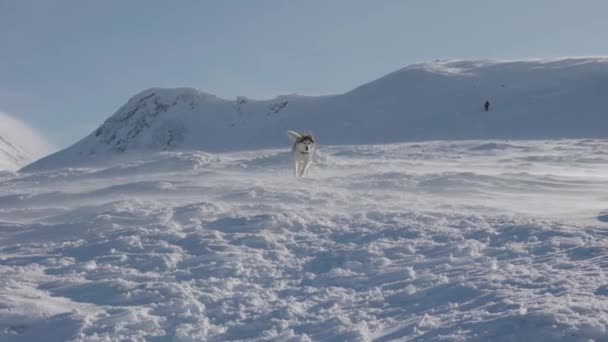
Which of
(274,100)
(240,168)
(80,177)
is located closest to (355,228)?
(240,168)

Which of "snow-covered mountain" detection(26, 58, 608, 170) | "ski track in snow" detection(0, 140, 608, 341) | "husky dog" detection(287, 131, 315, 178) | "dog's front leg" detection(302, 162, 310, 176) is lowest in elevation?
"ski track in snow" detection(0, 140, 608, 341)

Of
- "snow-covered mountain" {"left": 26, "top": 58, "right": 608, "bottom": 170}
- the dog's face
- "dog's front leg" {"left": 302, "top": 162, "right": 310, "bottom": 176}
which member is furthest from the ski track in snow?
"snow-covered mountain" {"left": 26, "top": 58, "right": 608, "bottom": 170}

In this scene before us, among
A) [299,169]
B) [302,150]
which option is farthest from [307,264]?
[299,169]

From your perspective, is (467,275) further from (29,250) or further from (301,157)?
(301,157)

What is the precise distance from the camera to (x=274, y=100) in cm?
4547

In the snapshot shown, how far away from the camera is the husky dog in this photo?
1482 centimetres

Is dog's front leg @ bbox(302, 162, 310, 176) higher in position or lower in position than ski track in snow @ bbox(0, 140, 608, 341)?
higher

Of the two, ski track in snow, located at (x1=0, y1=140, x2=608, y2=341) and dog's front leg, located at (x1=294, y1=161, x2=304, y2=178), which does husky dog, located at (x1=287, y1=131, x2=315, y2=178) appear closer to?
dog's front leg, located at (x1=294, y1=161, x2=304, y2=178)

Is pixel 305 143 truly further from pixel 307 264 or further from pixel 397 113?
pixel 397 113

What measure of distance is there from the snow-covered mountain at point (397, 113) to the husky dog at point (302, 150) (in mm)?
16545

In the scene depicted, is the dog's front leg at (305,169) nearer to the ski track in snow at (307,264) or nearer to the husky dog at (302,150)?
the husky dog at (302,150)

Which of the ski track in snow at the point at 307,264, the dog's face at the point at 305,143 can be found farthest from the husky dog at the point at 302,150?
the ski track in snow at the point at 307,264

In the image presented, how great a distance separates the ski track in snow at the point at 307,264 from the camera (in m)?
5.47

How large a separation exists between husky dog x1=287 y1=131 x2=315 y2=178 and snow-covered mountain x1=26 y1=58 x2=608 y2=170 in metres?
16.5
